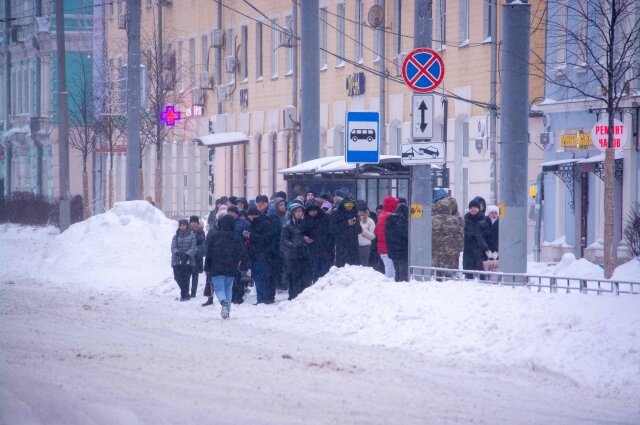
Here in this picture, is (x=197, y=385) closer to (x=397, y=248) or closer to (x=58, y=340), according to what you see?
(x=58, y=340)

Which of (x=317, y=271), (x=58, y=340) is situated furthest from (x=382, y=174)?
(x=58, y=340)

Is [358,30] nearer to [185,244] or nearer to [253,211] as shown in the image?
[185,244]

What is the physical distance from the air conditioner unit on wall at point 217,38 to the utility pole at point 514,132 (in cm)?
3764

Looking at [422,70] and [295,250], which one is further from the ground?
[422,70]

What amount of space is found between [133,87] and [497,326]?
17.8 meters

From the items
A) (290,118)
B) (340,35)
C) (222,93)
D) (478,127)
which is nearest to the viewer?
(478,127)

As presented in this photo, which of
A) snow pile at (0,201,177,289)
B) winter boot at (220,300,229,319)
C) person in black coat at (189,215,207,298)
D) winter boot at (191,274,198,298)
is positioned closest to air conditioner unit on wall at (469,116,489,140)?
snow pile at (0,201,177,289)

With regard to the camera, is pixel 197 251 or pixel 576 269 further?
pixel 576 269

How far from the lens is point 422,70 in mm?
20125

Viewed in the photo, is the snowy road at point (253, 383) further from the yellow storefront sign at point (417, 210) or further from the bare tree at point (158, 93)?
the bare tree at point (158, 93)

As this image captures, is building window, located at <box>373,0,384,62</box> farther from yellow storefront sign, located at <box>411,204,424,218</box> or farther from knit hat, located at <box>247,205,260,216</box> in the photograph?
yellow storefront sign, located at <box>411,204,424,218</box>

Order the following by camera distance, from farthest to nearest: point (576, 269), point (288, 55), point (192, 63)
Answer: point (192, 63), point (288, 55), point (576, 269)

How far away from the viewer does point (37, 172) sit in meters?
68.3

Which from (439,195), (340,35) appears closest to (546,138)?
(439,195)
